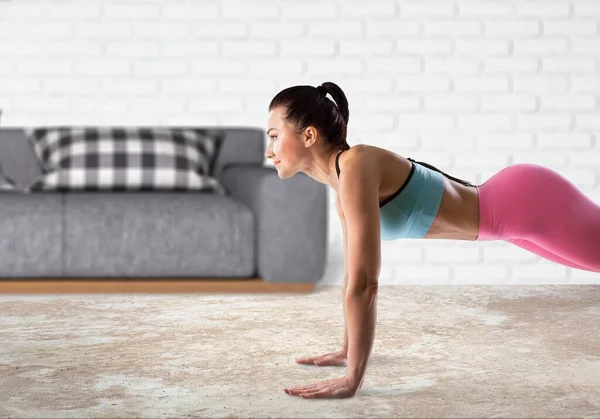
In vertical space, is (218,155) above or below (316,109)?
below

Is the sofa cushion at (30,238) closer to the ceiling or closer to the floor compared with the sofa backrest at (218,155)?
closer to the floor

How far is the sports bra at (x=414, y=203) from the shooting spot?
6.80 feet

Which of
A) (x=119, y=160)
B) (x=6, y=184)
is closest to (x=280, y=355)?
(x=119, y=160)

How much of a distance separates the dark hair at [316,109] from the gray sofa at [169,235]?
1232 mm

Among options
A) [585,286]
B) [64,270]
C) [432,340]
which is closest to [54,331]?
[64,270]

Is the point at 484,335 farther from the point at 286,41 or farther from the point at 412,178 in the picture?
the point at 286,41

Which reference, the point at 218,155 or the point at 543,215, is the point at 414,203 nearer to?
the point at 543,215

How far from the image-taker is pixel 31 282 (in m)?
3.35

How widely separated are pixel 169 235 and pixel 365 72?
4.18 feet

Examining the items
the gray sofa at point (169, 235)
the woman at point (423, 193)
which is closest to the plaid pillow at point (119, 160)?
the gray sofa at point (169, 235)

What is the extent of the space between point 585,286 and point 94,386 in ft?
8.42

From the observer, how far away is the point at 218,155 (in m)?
3.98

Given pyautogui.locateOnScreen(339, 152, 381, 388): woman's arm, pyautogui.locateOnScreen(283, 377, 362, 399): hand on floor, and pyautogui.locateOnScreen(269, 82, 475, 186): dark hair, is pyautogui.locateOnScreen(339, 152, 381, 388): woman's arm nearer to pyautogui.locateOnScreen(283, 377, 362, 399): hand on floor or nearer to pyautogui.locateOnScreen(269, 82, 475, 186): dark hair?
pyautogui.locateOnScreen(283, 377, 362, 399): hand on floor

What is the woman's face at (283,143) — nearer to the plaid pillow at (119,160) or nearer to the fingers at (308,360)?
the fingers at (308,360)
